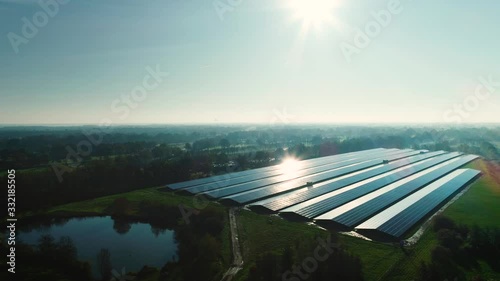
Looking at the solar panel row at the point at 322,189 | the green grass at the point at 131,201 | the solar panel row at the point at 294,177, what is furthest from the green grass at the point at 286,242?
the solar panel row at the point at 294,177

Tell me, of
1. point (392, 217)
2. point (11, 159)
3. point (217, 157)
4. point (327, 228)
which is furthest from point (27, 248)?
point (11, 159)

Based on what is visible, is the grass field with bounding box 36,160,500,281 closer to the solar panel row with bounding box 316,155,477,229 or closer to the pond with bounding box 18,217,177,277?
the solar panel row with bounding box 316,155,477,229

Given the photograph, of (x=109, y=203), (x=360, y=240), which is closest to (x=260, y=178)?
(x=109, y=203)

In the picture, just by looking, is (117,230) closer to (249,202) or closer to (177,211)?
(177,211)

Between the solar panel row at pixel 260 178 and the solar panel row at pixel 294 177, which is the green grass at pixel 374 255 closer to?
the solar panel row at pixel 294 177

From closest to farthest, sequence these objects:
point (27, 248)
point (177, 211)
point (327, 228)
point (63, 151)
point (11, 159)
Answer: point (27, 248) → point (327, 228) → point (177, 211) → point (11, 159) → point (63, 151)

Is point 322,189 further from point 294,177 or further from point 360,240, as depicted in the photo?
point 360,240

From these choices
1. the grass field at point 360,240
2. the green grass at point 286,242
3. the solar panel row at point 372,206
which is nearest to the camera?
the grass field at point 360,240

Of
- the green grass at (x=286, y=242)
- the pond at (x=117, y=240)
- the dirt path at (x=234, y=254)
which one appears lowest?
the pond at (x=117, y=240)
